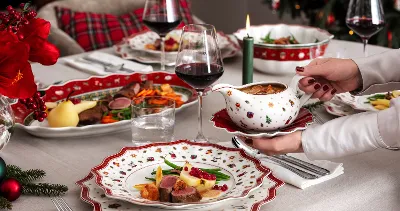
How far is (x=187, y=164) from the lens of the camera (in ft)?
3.67

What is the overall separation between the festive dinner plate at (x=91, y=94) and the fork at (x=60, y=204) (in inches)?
10.3

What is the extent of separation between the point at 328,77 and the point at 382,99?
0.21 meters

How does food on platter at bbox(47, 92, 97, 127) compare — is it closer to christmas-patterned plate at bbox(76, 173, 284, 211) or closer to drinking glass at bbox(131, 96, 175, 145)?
drinking glass at bbox(131, 96, 175, 145)

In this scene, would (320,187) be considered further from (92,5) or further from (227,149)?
(92,5)

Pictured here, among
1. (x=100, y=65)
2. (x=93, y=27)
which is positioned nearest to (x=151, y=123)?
(x=100, y=65)

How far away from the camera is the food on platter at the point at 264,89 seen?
4.10 feet

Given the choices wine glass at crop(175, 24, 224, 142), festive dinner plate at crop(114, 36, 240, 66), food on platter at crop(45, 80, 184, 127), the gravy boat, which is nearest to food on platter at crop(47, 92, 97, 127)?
food on platter at crop(45, 80, 184, 127)

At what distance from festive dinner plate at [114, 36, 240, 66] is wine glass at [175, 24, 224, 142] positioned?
67cm

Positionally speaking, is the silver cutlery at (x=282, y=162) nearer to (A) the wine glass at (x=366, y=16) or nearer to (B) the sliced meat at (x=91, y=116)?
A: (B) the sliced meat at (x=91, y=116)

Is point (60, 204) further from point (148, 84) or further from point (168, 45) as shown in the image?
point (168, 45)

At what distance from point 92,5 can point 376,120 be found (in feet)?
7.48

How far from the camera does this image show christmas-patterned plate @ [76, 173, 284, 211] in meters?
1.00

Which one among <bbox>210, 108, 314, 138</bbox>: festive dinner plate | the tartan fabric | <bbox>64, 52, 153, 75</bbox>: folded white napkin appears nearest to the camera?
<bbox>210, 108, 314, 138</bbox>: festive dinner plate

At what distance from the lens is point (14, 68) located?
0.97 meters
